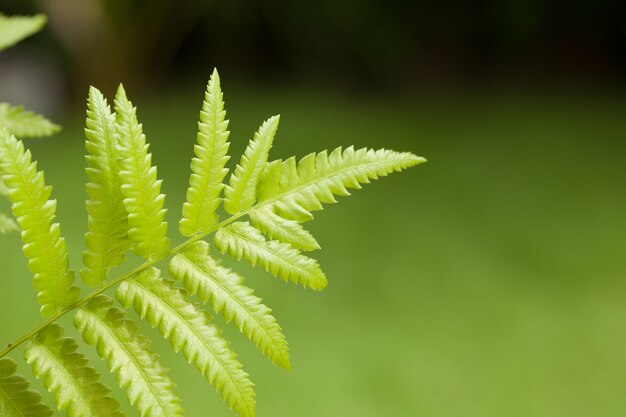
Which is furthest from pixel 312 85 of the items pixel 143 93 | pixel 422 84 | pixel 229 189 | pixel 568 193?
pixel 229 189

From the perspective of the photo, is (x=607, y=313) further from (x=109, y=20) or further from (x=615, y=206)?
(x=109, y=20)

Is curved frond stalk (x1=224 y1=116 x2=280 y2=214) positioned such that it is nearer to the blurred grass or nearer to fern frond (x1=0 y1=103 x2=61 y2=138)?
fern frond (x1=0 y1=103 x2=61 y2=138)

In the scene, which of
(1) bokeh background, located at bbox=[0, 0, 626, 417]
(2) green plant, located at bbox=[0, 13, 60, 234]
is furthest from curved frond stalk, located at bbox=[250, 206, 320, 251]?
(1) bokeh background, located at bbox=[0, 0, 626, 417]

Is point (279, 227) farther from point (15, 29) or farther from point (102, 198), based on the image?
point (15, 29)

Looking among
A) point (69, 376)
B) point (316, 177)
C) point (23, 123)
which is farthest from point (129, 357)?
point (23, 123)

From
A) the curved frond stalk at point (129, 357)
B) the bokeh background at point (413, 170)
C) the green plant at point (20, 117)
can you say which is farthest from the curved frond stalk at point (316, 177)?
the bokeh background at point (413, 170)
